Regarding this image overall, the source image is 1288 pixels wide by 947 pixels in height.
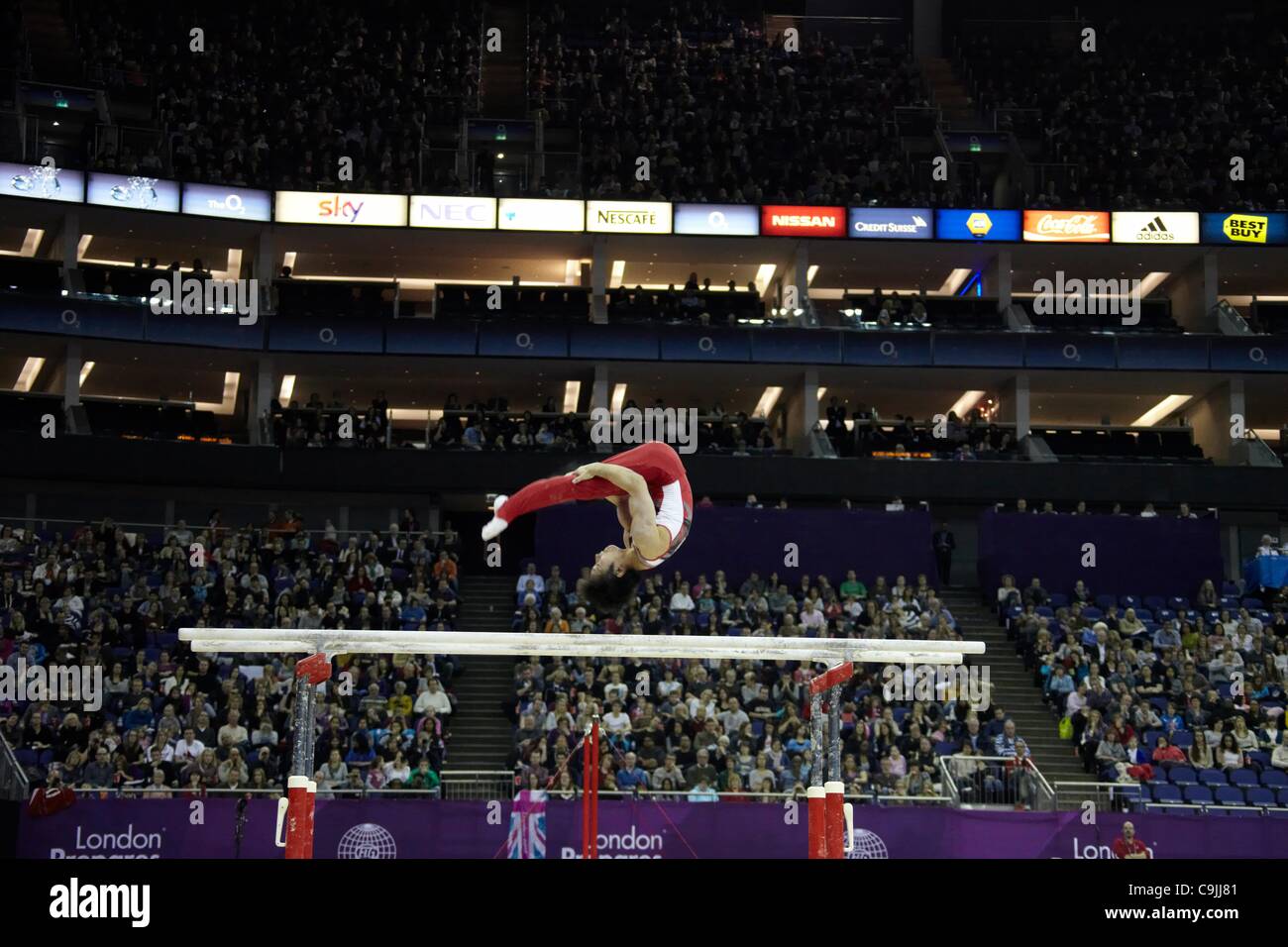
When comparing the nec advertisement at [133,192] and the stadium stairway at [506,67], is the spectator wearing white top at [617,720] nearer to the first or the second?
the nec advertisement at [133,192]

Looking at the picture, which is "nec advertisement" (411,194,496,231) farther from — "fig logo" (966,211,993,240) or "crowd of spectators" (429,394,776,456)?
"fig logo" (966,211,993,240)

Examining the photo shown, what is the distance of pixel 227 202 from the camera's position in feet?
122

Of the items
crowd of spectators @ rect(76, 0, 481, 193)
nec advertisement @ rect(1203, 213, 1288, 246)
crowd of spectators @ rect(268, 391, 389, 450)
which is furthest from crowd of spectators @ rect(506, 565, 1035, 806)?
nec advertisement @ rect(1203, 213, 1288, 246)

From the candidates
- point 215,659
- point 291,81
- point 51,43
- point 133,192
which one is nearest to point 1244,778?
point 215,659

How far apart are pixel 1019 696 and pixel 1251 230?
661 inches

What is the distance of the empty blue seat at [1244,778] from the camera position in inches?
964

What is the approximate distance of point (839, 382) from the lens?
4038 cm

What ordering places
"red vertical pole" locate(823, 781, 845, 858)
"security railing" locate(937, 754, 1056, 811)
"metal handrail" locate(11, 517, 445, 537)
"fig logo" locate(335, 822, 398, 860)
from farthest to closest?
"metal handrail" locate(11, 517, 445, 537) → "security railing" locate(937, 754, 1056, 811) → "fig logo" locate(335, 822, 398, 860) → "red vertical pole" locate(823, 781, 845, 858)

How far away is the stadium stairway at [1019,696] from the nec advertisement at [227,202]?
18789 mm

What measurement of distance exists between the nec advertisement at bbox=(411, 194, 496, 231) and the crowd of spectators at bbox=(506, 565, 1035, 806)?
12.7m

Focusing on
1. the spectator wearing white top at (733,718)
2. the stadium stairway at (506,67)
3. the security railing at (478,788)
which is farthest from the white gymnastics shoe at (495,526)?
the stadium stairway at (506,67)

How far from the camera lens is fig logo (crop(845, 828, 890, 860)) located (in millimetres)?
21297
